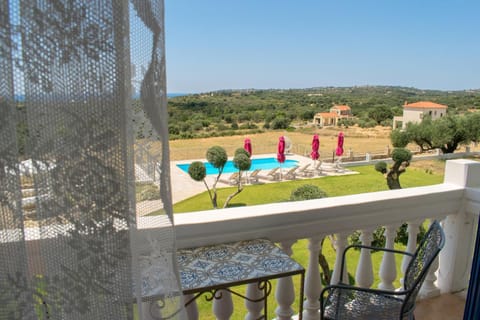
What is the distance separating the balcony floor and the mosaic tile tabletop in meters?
1.02

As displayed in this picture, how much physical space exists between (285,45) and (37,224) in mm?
9472

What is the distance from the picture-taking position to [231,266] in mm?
1071

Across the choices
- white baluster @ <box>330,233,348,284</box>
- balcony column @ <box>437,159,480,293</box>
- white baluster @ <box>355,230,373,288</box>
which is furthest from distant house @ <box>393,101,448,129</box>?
white baluster @ <box>330,233,348,284</box>

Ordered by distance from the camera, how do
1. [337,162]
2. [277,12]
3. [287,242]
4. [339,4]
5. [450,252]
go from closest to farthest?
[287,242], [450,252], [337,162], [277,12], [339,4]

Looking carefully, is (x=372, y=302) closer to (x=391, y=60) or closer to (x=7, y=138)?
(x=7, y=138)

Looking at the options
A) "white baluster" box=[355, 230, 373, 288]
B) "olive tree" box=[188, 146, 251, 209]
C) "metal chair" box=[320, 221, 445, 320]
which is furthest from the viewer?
"olive tree" box=[188, 146, 251, 209]

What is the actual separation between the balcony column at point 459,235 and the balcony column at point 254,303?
1047mm

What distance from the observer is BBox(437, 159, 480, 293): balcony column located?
1.67 meters

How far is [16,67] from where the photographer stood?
0.35 m

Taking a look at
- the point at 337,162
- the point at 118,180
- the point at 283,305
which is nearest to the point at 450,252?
the point at 283,305

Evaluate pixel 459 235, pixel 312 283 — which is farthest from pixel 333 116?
pixel 312 283

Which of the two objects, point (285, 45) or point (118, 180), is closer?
point (118, 180)

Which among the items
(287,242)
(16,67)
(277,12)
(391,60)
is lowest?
(287,242)

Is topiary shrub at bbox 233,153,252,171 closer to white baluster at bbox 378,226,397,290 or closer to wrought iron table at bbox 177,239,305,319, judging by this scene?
white baluster at bbox 378,226,397,290
